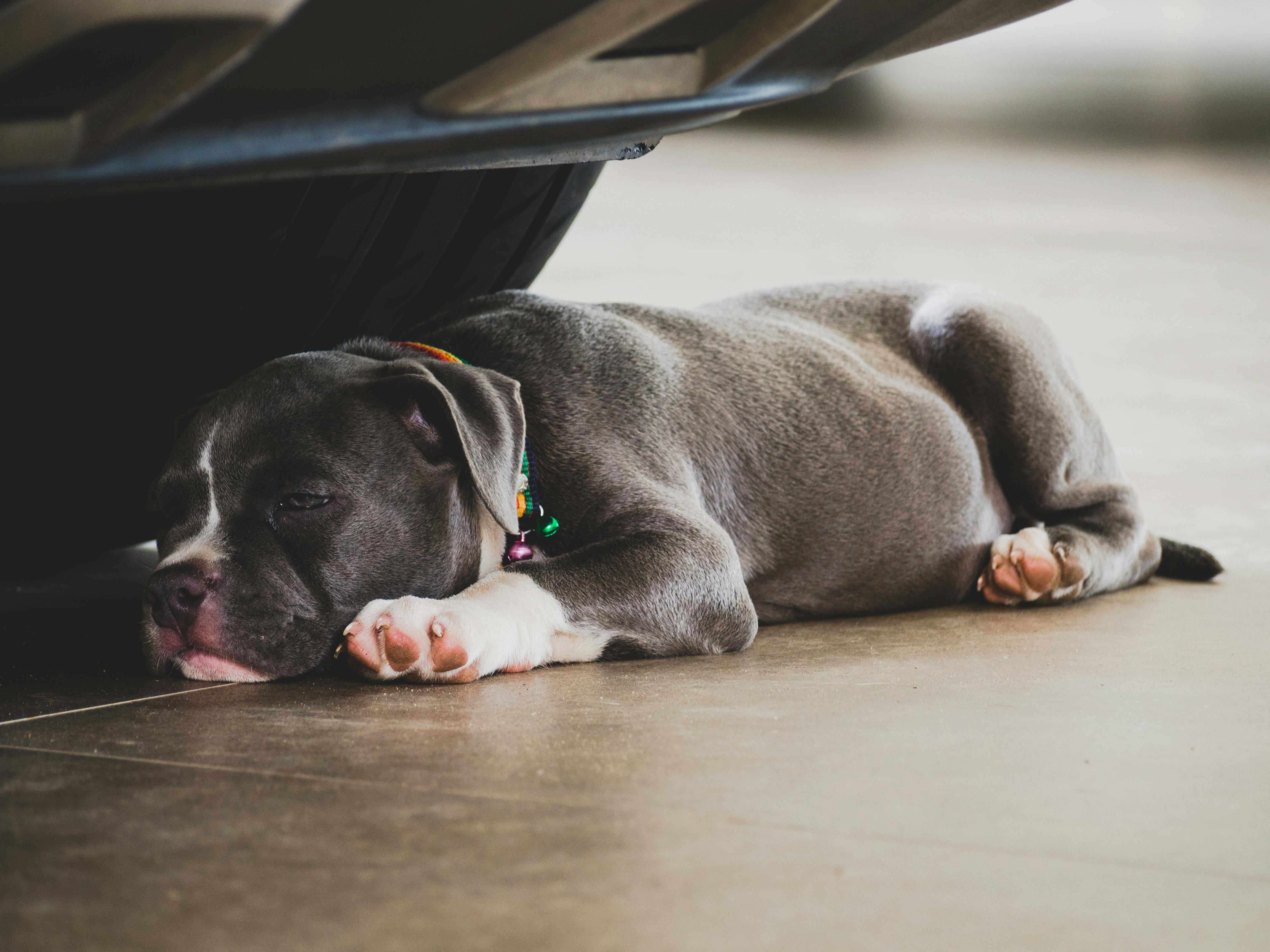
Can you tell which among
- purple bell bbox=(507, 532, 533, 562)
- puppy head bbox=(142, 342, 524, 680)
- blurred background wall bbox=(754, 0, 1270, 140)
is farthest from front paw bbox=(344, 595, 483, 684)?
blurred background wall bbox=(754, 0, 1270, 140)

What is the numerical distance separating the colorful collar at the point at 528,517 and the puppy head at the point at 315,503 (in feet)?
0.32

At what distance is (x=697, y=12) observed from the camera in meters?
1.69

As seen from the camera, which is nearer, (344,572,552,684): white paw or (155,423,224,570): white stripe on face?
(344,572,552,684): white paw

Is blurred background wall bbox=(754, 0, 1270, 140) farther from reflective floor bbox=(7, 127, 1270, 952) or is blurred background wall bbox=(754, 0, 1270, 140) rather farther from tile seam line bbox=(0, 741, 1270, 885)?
tile seam line bbox=(0, 741, 1270, 885)

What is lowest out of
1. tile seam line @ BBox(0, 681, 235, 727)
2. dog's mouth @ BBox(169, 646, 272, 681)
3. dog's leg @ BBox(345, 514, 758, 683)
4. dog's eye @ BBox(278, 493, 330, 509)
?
dog's leg @ BBox(345, 514, 758, 683)

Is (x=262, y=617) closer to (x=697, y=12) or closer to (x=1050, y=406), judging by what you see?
(x=697, y=12)

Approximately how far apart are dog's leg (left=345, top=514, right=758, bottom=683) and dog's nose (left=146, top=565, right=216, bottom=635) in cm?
26

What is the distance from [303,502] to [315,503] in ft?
0.08

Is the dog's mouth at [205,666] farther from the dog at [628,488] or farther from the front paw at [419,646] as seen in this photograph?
the front paw at [419,646]

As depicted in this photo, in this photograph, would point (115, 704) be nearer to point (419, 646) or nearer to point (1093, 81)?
point (419, 646)

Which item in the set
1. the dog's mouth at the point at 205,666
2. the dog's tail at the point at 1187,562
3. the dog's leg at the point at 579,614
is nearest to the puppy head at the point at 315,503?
the dog's mouth at the point at 205,666

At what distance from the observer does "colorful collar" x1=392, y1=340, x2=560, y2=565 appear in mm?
3008

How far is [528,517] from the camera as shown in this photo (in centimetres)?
302

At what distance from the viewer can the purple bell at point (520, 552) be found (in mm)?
3004
